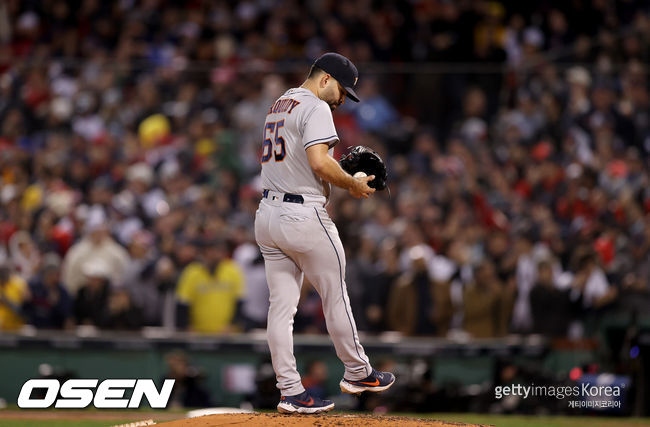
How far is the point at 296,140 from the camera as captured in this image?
6043mm

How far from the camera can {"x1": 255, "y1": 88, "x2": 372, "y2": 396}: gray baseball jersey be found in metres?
Answer: 5.99

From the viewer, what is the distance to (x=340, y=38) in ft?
50.1

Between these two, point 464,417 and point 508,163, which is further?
point 508,163

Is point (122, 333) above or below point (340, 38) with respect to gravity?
below

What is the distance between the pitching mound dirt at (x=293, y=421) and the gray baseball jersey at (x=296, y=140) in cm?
133

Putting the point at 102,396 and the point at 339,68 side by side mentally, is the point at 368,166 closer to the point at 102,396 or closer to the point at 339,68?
the point at 339,68

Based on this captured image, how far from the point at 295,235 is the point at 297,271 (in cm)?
37

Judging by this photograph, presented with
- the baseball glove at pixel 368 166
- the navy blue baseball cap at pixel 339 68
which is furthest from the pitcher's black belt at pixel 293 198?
the navy blue baseball cap at pixel 339 68

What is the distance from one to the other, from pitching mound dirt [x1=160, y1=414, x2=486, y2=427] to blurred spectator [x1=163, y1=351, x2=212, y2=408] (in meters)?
3.86

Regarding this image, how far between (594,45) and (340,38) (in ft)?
14.2

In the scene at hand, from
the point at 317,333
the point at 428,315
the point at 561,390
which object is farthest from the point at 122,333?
the point at 561,390

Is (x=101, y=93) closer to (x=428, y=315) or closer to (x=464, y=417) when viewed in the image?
(x=428, y=315)
